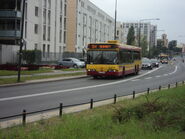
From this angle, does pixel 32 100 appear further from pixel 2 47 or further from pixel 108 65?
pixel 2 47

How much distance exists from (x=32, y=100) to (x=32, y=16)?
44.2 m

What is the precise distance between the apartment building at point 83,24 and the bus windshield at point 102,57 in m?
51.7

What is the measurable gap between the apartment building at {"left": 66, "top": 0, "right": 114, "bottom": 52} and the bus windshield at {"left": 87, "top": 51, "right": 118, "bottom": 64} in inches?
2037

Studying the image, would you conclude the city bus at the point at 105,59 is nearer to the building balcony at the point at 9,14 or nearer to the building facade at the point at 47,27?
the building facade at the point at 47,27

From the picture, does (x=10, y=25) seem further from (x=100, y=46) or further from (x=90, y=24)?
(x=90, y=24)

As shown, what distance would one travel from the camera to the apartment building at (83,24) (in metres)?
81.8

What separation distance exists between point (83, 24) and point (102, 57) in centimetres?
6215

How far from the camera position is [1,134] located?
7152 millimetres

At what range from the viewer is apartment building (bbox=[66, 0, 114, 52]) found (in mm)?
81750

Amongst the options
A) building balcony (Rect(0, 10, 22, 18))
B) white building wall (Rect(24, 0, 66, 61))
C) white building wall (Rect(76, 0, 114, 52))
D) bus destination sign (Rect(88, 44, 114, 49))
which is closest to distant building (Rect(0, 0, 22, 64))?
building balcony (Rect(0, 10, 22, 18))

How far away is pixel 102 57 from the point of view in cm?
2859

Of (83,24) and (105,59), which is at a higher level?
(83,24)

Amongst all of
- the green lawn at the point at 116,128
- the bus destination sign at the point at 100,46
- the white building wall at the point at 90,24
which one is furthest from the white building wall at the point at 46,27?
the green lawn at the point at 116,128

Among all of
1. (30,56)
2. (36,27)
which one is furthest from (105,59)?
(36,27)
